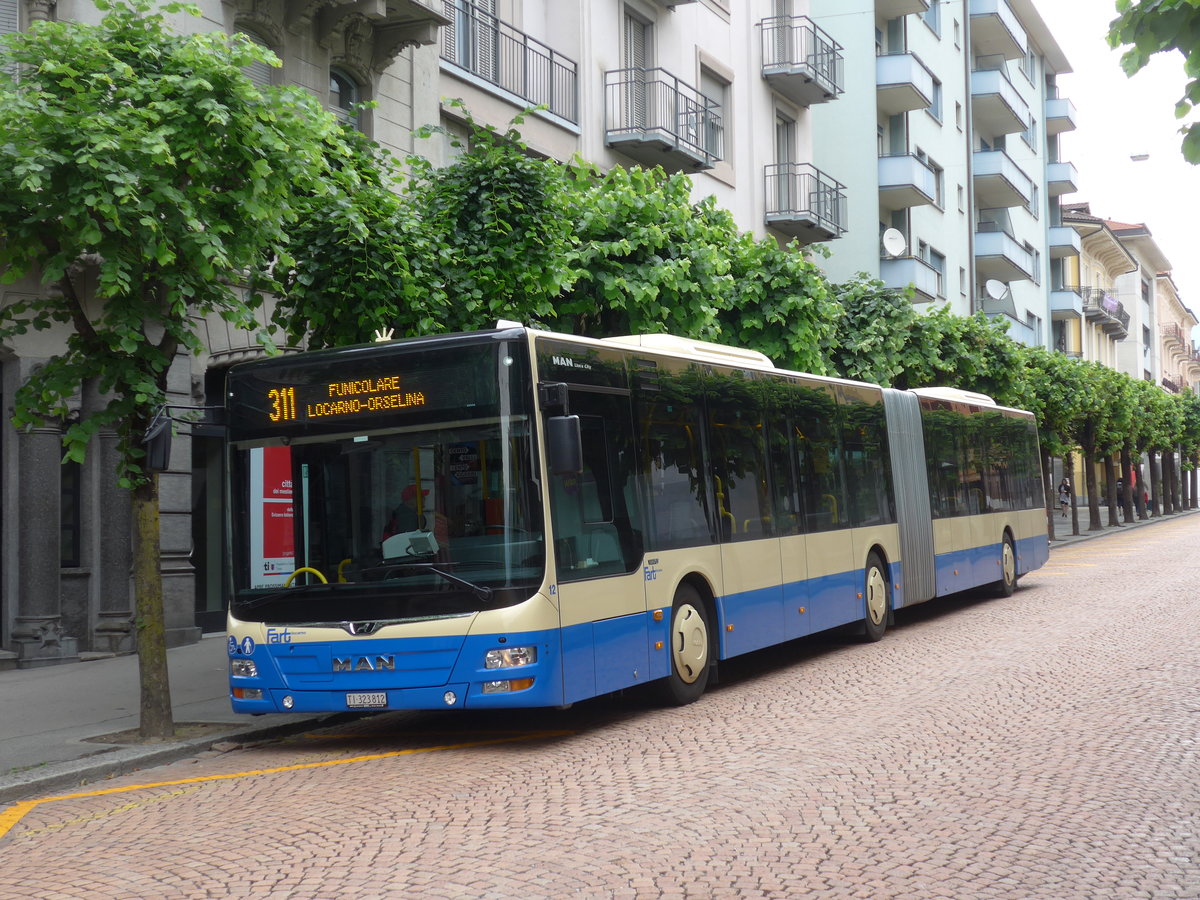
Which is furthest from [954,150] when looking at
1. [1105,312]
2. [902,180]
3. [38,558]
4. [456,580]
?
[456,580]

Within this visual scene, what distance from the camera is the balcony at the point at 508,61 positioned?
21.6 meters

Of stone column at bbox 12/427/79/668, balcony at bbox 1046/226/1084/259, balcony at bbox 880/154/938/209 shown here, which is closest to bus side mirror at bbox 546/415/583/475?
stone column at bbox 12/427/79/668

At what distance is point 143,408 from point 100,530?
6.10m

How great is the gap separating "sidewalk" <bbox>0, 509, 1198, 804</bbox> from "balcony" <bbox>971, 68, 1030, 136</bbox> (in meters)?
42.4

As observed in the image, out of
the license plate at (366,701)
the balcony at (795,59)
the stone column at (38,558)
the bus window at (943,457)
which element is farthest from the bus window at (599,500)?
the balcony at (795,59)

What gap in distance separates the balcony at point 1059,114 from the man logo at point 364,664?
61.7 metres

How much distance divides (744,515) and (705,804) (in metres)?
5.51

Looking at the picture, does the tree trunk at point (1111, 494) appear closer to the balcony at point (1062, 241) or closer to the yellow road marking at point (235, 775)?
the balcony at point (1062, 241)

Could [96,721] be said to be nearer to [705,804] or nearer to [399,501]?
[399,501]

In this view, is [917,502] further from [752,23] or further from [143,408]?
[752,23]

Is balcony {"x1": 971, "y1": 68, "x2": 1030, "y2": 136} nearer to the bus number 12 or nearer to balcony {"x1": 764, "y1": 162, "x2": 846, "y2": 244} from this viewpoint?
balcony {"x1": 764, "y1": 162, "x2": 846, "y2": 244}

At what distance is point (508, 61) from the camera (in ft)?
75.0

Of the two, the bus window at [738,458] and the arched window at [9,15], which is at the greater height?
the arched window at [9,15]

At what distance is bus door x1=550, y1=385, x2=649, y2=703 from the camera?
9.48 meters
